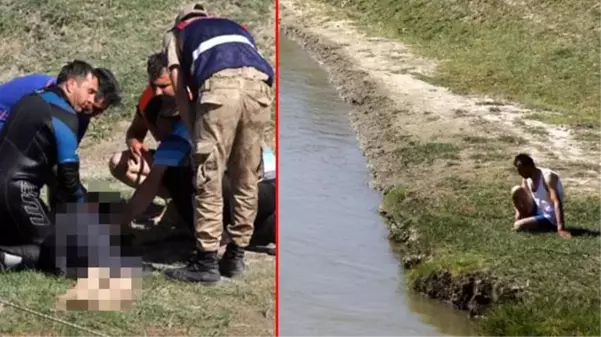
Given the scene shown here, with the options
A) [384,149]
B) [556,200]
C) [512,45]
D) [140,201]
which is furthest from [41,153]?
[512,45]

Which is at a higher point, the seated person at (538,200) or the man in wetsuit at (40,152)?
the man in wetsuit at (40,152)

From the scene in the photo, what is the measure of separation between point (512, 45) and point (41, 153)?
15709mm

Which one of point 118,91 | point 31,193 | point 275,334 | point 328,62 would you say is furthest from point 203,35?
point 328,62

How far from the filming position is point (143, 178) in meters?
3.55

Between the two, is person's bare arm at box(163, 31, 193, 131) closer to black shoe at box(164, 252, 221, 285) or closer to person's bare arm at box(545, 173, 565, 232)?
black shoe at box(164, 252, 221, 285)

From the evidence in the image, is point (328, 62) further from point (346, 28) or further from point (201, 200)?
point (201, 200)

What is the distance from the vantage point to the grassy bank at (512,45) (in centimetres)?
1605

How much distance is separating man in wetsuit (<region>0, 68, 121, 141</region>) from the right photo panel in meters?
1.43

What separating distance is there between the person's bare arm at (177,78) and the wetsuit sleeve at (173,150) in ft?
0.18

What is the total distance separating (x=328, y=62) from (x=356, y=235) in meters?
9.05

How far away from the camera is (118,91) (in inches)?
135

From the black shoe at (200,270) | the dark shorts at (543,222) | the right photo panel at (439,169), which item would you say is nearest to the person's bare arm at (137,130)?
the black shoe at (200,270)

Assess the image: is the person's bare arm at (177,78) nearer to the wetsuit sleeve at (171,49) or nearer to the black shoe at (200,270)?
the wetsuit sleeve at (171,49)

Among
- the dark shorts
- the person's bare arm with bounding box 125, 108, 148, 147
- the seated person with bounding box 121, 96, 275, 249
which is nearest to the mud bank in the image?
the dark shorts
